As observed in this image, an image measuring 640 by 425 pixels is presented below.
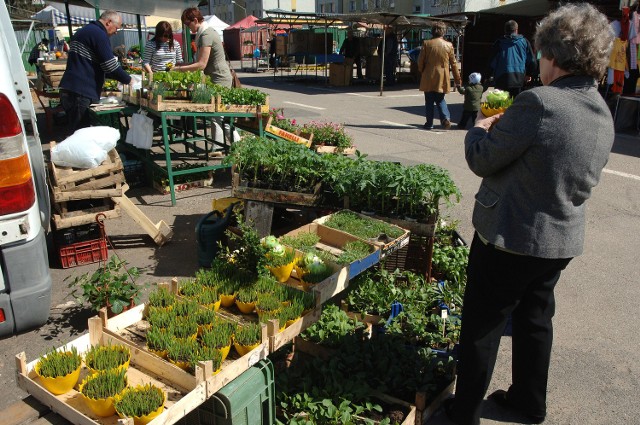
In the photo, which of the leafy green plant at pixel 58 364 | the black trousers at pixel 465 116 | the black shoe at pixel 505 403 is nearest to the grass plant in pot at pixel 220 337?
the leafy green plant at pixel 58 364

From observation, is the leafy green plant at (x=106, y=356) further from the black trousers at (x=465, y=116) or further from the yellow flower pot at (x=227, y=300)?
the black trousers at (x=465, y=116)

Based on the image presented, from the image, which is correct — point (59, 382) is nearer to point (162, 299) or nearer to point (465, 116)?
point (162, 299)

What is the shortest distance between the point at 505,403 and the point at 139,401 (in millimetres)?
2225

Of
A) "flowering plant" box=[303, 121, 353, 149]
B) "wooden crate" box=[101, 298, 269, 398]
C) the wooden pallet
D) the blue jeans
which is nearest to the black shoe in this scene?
"wooden crate" box=[101, 298, 269, 398]

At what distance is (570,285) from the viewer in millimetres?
5078

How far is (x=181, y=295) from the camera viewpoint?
316 cm

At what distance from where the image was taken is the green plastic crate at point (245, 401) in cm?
251

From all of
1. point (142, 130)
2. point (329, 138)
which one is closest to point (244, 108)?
point (329, 138)

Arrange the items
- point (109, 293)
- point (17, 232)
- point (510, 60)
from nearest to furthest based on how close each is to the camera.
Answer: point (17, 232) < point (109, 293) < point (510, 60)

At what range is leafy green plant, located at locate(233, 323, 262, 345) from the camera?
8.67 ft

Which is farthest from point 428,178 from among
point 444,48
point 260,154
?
point 444,48

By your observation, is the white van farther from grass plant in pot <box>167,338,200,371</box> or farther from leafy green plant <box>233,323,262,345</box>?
Result: leafy green plant <box>233,323,262,345</box>

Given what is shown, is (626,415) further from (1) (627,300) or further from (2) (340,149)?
(2) (340,149)

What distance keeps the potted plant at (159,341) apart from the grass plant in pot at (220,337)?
0.54 ft
